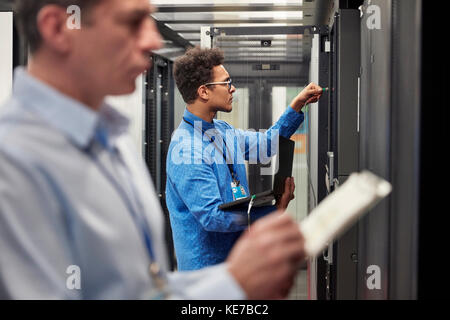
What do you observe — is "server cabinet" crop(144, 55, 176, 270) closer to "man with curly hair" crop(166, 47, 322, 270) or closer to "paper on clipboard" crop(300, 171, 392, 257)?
"man with curly hair" crop(166, 47, 322, 270)

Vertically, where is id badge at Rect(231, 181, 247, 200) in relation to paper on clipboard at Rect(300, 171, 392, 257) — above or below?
below

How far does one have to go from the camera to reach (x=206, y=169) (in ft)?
7.71

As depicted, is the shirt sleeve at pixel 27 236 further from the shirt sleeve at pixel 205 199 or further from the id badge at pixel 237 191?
the id badge at pixel 237 191

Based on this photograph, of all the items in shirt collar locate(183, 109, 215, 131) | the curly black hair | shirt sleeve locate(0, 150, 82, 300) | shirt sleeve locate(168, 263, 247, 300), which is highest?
the curly black hair

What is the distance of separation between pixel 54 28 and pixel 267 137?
2437 millimetres

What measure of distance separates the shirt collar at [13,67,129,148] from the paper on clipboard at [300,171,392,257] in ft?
1.36

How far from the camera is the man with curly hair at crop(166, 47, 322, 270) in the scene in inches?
90.8

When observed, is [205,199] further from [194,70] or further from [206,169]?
[194,70]

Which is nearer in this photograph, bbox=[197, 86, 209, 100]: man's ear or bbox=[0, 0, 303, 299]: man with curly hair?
bbox=[0, 0, 303, 299]: man with curly hair

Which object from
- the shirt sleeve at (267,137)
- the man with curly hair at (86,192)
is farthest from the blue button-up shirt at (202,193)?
the man with curly hair at (86,192)

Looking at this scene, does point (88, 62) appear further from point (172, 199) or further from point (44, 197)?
point (172, 199)

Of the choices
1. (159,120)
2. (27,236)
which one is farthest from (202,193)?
(159,120)

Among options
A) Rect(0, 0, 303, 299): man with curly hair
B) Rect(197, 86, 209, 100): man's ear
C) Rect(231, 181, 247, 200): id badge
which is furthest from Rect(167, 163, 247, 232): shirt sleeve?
Rect(0, 0, 303, 299): man with curly hair

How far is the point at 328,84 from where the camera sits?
333 centimetres
